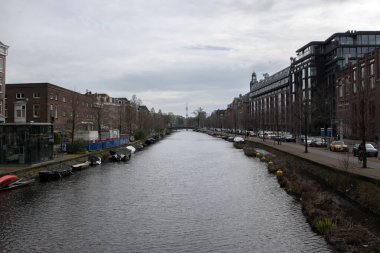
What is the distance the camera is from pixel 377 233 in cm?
1950

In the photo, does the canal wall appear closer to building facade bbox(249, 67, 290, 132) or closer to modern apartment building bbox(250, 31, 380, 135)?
modern apartment building bbox(250, 31, 380, 135)

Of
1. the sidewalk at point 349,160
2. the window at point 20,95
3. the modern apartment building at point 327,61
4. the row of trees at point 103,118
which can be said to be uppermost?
the modern apartment building at point 327,61

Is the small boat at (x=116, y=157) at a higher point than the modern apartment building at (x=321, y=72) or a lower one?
lower

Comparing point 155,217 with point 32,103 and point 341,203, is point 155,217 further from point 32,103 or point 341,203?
point 32,103

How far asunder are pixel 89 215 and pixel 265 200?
12.0 meters

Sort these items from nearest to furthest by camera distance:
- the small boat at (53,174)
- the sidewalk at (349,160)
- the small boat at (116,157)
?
the sidewalk at (349,160) → the small boat at (53,174) → the small boat at (116,157)

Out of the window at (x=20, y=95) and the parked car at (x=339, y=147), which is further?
the window at (x=20, y=95)

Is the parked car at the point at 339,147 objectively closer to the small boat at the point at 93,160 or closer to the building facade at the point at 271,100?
the small boat at the point at 93,160

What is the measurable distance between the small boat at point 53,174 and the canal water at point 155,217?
0.89 m

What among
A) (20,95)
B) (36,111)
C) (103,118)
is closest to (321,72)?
(103,118)

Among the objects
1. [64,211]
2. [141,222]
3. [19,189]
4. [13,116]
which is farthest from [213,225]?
[13,116]

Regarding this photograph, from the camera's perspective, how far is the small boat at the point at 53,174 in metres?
37.8

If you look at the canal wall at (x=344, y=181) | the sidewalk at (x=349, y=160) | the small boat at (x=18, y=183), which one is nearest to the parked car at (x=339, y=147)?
the sidewalk at (x=349, y=160)

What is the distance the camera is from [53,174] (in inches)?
1526
